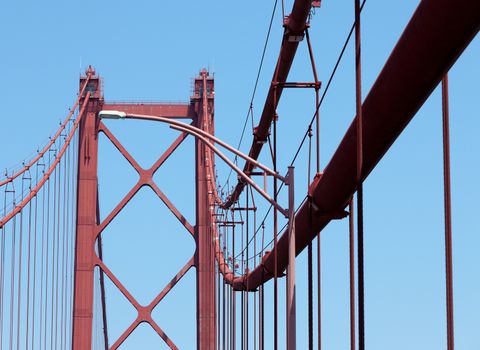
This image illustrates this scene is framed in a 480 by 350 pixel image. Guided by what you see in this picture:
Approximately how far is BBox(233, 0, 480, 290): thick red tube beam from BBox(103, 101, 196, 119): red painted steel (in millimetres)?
35422

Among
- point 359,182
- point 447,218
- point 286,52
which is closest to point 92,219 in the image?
→ point 286,52

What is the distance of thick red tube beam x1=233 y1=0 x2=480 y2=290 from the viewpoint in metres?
9.90

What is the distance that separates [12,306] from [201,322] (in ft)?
51.9

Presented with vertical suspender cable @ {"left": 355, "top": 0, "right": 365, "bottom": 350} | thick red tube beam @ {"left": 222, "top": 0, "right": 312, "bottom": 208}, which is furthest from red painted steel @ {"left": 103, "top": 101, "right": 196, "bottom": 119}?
vertical suspender cable @ {"left": 355, "top": 0, "right": 365, "bottom": 350}

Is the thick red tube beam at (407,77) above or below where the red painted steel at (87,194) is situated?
below

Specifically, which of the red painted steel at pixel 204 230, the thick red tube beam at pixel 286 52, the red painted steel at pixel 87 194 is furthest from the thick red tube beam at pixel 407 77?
the red painted steel at pixel 87 194

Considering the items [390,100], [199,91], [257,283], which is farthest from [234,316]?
[390,100]

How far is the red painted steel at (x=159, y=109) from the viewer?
50.7 meters

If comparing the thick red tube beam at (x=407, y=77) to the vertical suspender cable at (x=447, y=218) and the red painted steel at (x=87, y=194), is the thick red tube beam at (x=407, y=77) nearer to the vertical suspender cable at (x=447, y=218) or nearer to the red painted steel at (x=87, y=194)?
the vertical suspender cable at (x=447, y=218)

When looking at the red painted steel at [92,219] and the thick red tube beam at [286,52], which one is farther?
the red painted steel at [92,219]

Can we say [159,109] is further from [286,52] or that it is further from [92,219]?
[286,52]

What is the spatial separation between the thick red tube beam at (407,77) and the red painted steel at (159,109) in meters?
35.4

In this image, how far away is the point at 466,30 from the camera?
9.82m

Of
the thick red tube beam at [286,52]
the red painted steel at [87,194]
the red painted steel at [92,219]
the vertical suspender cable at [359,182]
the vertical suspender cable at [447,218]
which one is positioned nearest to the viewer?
the vertical suspender cable at [447,218]
